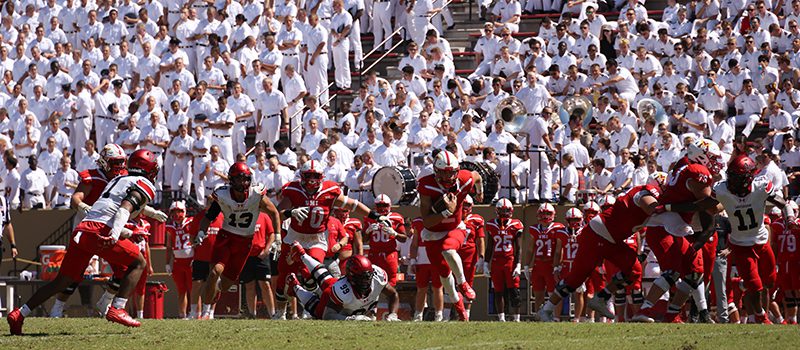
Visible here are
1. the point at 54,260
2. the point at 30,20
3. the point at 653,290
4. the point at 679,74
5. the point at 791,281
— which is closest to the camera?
the point at 653,290

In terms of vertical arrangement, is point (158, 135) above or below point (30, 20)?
below

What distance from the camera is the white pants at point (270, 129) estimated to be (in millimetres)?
24297

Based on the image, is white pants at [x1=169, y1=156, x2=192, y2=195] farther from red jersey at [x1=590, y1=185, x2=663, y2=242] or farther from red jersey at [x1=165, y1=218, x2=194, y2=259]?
red jersey at [x1=590, y1=185, x2=663, y2=242]

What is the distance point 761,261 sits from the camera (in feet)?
48.3

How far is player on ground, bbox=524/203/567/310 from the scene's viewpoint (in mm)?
19609

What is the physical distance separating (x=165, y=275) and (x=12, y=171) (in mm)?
3532

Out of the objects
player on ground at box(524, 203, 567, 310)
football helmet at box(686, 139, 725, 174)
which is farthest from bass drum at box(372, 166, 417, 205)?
football helmet at box(686, 139, 725, 174)

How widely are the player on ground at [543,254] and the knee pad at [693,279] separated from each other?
5.63 metres

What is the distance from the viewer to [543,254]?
19.7 m

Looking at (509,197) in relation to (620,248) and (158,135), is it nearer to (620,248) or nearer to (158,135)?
(158,135)

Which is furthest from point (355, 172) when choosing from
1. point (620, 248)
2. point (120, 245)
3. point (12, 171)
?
point (120, 245)

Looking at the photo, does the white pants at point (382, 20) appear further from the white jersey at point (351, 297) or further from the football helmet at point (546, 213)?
the white jersey at point (351, 297)

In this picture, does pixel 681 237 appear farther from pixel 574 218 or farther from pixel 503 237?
pixel 503 237

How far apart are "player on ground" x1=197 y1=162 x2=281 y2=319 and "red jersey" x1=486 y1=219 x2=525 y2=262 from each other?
5613 mm
